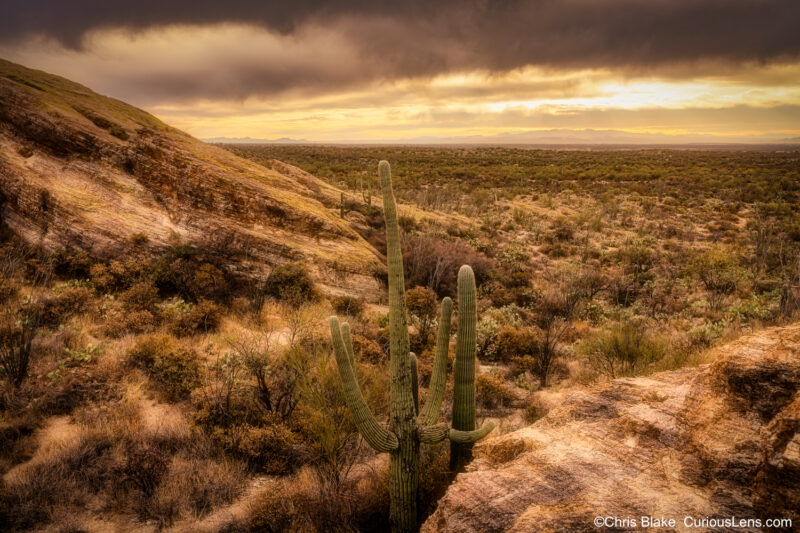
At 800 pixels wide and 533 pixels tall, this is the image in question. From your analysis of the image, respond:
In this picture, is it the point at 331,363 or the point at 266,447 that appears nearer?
the point at 266,447

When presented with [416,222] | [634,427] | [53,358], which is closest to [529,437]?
[634,427]

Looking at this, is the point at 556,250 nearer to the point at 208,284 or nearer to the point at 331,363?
the point at 331,363

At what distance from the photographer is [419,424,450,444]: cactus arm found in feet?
13.7

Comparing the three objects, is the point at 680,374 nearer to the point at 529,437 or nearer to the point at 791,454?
the point at 529,437

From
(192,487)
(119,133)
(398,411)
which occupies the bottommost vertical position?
(192,487)

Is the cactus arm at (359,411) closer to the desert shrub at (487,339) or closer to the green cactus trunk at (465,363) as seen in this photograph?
the green cactus trunk at (465,363)

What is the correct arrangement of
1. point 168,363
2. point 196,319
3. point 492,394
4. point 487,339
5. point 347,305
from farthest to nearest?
point 347,305 → point 487,339 → point 196,319 → point 492,394 → point 168,363

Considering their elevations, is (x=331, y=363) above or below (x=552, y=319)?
above

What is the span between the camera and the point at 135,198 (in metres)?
10.6

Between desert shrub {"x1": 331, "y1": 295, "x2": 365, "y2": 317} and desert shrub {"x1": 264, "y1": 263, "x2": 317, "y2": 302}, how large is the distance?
592 mm

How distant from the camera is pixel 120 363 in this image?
7105 mm

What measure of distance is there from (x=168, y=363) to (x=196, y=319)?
185 cm

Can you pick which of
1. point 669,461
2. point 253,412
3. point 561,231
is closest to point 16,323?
point 253,412

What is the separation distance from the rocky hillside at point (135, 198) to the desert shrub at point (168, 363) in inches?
123
